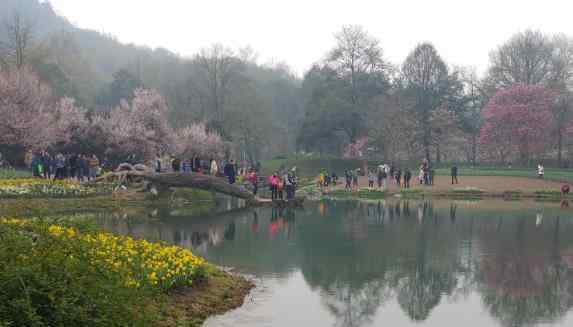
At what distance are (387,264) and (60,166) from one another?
2043cm

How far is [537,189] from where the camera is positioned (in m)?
37.1

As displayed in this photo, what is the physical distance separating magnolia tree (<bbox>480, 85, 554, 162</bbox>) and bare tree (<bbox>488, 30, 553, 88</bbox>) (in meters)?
7.24

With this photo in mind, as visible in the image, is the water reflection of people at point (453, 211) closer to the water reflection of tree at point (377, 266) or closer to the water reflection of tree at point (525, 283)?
the water reflection of tree at point (377, 266)

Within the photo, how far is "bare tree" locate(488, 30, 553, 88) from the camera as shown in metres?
62.2

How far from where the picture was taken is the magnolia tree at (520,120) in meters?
53.0

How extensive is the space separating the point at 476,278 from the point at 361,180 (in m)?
36.1

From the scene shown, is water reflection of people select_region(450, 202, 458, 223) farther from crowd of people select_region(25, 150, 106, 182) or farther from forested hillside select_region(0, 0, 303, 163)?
forested hillside select_region(0, 0, 303, 163)

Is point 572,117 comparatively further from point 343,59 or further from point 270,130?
point 270,130

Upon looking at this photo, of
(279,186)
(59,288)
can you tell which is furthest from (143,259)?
(279,186)

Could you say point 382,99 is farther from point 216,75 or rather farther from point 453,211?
point 453,211

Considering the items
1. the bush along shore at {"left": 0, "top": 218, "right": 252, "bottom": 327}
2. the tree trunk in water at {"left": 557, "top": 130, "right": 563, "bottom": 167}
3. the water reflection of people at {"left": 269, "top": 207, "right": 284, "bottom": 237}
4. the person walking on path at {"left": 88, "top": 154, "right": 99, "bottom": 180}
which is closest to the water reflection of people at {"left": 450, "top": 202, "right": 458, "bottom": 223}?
the water reflection of people at {"left": 269, "top": 207, "right": 284, "bottom": 237}

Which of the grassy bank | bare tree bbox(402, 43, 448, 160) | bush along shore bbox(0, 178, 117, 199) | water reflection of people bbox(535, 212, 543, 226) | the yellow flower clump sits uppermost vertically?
bare tree bbox(402, 43, 448, 160)

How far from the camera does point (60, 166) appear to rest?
28359 millimetres

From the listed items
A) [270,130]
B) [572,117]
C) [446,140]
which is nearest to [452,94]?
[446,140]
